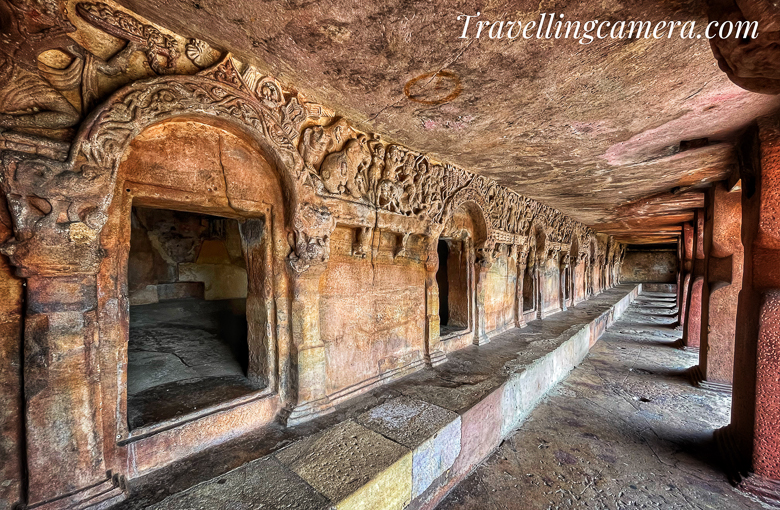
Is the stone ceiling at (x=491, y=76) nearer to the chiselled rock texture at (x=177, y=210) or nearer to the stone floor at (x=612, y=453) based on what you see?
the chiselled rock texture at (x=177, y=210)

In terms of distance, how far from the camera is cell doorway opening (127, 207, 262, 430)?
2830mm

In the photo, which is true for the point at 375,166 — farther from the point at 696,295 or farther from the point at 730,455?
the point at 696,295

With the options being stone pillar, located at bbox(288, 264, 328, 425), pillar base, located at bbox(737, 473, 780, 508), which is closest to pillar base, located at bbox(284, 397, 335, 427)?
stone pillar, located at bbox(288, 264, 328, 425)

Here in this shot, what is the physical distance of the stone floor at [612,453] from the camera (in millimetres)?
2951

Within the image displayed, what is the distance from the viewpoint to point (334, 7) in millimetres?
1752

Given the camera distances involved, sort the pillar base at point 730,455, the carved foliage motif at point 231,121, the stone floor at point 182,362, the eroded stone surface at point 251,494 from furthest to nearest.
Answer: the pillar base at point 730,455
the stone floor at point 182,362
the eroded stone surface at point 251,494
the carved foliage motif at point 231,121

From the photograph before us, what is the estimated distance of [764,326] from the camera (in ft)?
9.23

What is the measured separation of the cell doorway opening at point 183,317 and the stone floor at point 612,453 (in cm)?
275

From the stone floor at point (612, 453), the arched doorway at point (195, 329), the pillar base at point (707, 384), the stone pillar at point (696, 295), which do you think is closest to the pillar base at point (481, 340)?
the stone floor at point (612, 453)

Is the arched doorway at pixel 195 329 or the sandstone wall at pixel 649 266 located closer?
the arched doorway at pixel 195 329

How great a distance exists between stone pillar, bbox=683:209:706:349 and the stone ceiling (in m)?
4.27

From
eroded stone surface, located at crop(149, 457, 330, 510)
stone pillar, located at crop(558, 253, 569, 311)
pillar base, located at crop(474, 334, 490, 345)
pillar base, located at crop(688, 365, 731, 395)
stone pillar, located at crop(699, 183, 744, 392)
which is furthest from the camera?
stone pillar, located at crop(558, 253, 569, 311)

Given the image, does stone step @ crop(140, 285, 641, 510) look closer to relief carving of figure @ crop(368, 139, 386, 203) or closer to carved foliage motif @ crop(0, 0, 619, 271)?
carved foliage motif @ crop(0, 0, 619, 271)

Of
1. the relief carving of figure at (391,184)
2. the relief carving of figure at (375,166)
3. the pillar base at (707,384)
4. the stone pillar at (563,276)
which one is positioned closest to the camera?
the relief carving of figure at (375,166)
